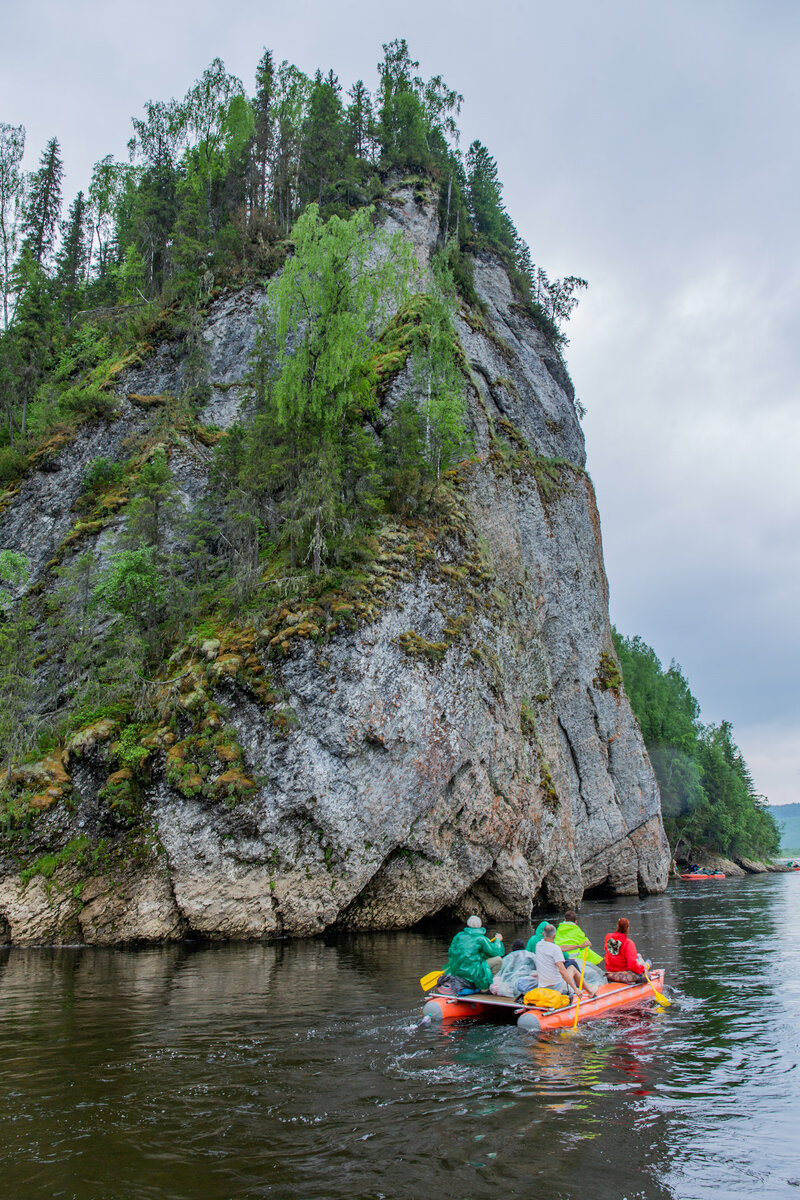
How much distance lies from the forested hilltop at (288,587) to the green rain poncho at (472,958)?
834cm

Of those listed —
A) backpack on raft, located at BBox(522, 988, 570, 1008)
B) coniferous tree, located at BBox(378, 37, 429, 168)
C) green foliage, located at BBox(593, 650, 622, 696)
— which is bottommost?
backpack on raft, located at BBox(522, 988, 570, 1008)

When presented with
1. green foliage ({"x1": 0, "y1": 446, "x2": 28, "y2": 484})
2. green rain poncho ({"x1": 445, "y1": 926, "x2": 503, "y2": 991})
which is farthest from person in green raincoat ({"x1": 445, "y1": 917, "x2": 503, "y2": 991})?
green foliage ({"x1": 0, "y1": 446, "x2": 28, "y2": 484})

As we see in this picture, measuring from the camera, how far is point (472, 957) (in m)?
12.6

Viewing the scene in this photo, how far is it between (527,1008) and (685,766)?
54347mm

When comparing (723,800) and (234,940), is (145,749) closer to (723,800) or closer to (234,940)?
(234,940)

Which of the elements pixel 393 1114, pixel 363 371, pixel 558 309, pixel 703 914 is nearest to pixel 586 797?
pixel 703 914

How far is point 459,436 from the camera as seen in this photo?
2959cm

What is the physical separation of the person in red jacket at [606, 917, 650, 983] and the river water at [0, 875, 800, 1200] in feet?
2.91

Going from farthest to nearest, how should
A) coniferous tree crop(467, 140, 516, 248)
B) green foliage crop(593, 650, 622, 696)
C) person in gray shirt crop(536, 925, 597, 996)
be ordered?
coniferous tree crop(467, 140, 516, 248), green foliage crop(593, 650, 622, 696), person in gray shirt crop(536, 925, 597, 996)

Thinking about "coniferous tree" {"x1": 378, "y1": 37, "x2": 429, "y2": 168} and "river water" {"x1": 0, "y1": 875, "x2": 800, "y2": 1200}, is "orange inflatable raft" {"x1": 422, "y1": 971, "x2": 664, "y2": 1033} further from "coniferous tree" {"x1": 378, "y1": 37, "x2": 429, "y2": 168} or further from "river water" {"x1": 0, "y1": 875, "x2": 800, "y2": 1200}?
"coniferous tree" {"x1": 378, "y1": 37, "x2": 429, "y2": 168}

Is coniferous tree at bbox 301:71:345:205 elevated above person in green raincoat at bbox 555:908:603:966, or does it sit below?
above

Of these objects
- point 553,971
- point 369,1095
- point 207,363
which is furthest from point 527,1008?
point 207,363

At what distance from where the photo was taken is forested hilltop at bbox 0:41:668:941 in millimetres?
20391

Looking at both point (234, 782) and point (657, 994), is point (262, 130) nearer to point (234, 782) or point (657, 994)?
point (234, 782)
